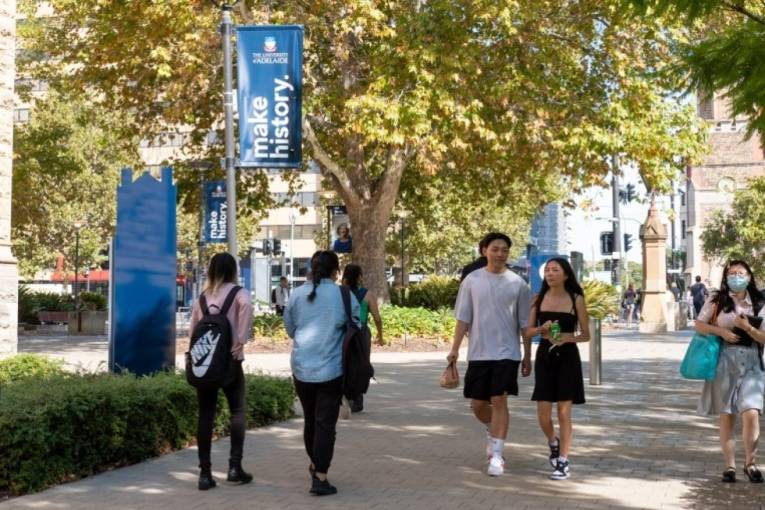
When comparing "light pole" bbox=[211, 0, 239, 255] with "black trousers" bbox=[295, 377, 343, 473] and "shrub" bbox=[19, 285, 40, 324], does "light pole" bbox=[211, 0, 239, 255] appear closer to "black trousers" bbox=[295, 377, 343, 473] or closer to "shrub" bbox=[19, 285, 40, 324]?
"black trousers" bbox=[295, 377, 343, 473]

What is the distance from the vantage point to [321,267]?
315 inches

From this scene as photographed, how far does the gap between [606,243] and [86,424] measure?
3282 cm

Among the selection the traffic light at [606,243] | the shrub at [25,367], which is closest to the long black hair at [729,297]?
Answer: the shrub at [25,367]

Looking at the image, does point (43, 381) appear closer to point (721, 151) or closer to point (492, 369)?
point (492, 369)

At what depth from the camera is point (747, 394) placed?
8133mm

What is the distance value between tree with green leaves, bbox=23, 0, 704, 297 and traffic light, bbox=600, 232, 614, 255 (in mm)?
13217

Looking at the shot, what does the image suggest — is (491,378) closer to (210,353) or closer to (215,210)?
(210,353)

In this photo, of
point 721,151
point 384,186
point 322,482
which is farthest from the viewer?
point 721,151

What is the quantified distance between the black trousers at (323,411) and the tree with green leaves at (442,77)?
13.3 meters

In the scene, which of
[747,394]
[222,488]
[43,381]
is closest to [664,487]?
[747,394]

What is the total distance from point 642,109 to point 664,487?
17.1 metres

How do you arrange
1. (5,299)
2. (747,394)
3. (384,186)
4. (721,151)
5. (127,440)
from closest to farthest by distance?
1. (747,394)
2. (127,440)
3. (5,299)
4. (384,186)
5. (721,151)

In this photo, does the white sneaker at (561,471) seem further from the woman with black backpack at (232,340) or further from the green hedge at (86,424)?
the green hedge at (86,424)

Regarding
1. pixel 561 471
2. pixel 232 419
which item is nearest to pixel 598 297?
pixel 561 471
